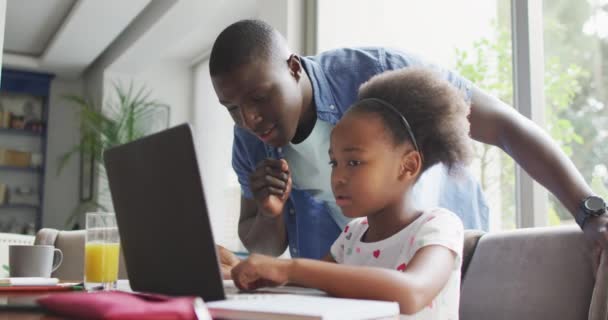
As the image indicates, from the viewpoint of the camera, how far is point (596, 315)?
3.69 ft

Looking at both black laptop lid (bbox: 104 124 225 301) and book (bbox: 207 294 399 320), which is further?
black laptop lid (bbox: 104 124 225 301)

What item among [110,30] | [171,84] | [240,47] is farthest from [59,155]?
[240,47]

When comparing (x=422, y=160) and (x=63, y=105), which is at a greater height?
(x=63, y=105)

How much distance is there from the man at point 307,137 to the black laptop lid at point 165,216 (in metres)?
0.42

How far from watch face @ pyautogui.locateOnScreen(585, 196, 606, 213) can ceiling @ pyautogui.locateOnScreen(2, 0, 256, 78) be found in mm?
4011

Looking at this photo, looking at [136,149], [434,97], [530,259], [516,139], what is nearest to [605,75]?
[516,139]

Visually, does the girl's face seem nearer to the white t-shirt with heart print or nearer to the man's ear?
the white t-shirt with heart print

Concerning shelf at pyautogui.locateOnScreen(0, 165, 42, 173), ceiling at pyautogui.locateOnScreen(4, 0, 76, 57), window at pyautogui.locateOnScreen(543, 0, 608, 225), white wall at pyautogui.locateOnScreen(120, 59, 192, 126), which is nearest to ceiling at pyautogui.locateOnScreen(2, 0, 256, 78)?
ceiling at pyautogui.locateOnScreen(4, 0, 76, 57)

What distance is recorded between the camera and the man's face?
1.32 m

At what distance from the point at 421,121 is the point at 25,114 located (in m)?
6.96

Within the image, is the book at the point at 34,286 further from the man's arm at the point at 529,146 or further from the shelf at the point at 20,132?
the shelf at the point at 20,132

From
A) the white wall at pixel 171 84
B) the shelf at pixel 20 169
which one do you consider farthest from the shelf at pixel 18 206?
the white wall at pixel 171 84

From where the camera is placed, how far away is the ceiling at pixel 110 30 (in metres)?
5.18

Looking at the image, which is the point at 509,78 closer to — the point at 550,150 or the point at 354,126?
the point at 550,150
